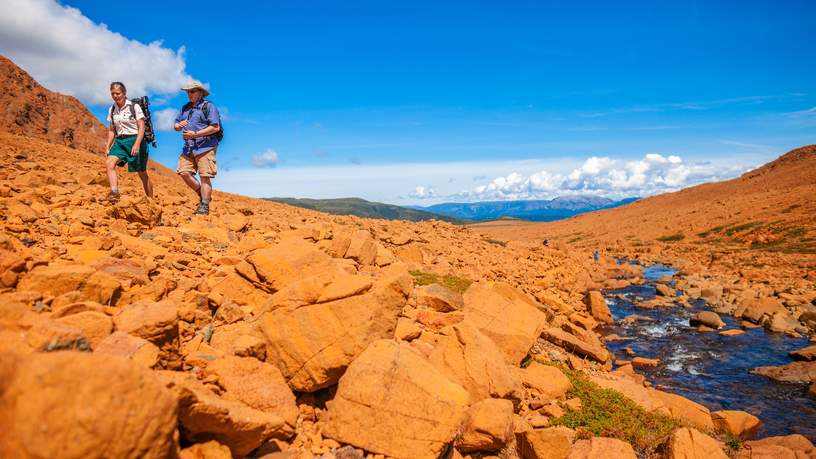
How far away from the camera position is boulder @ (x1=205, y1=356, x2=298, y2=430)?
4.23 m

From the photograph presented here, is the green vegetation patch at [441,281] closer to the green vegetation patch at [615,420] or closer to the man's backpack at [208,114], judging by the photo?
the green vegetation patch at [615,420]

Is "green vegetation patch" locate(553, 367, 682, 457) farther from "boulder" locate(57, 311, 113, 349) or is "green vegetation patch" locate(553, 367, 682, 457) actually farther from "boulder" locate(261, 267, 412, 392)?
"boulder" locate(57, 311, 113, 349)

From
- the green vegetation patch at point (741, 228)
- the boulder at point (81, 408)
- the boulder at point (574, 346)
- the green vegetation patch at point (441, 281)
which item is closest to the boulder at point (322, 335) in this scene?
the boulder at point (81, 408)

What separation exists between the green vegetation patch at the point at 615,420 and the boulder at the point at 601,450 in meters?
0.41

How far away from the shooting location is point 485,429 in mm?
4969

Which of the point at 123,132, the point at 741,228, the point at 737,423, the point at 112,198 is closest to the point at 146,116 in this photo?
the point at 123,132

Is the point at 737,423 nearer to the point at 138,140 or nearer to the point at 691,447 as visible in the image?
the point at 691,447

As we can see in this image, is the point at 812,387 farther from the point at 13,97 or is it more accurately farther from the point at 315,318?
the point at 13,97

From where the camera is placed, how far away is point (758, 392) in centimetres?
1093

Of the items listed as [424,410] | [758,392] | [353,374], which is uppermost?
[353,374]

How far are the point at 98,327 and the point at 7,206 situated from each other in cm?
486

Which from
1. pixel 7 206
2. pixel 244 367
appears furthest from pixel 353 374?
pixel 7 206

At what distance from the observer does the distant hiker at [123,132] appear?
31.0 feet

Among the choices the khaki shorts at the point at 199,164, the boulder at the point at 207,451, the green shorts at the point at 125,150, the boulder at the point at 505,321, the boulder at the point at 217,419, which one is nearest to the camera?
the boulder at the point at 217,419
